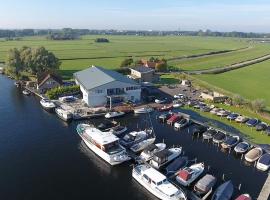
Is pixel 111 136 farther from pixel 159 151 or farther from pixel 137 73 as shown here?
pixel 137 73

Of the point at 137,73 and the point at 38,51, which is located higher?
the point at 38,51

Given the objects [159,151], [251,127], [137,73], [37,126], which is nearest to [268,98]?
[251,127]

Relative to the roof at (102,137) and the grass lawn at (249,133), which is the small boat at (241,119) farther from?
the roof at (102,137)

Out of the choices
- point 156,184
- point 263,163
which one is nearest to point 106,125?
point 156,184

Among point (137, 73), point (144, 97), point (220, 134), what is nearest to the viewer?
point (220, 134)

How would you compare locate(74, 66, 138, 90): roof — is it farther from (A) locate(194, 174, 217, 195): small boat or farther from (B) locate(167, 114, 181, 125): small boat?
(A) locate(194, 174, 217, 195): small boat

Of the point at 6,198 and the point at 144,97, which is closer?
the point at 6,198
